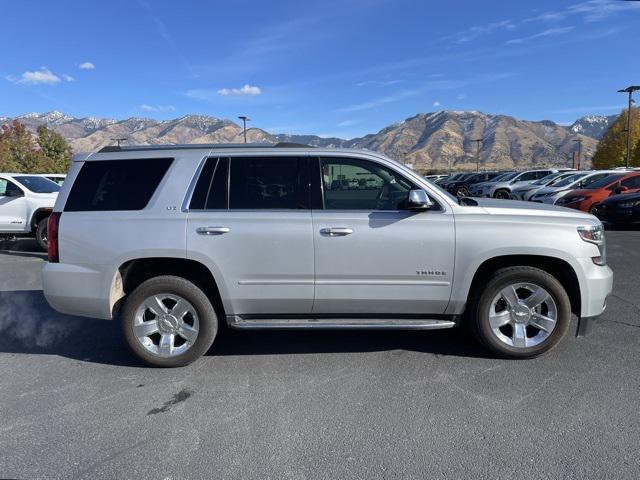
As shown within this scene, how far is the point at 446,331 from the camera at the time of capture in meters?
4.97

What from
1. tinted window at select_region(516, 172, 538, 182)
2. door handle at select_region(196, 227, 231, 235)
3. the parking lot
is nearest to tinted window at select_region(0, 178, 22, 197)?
the parking lot

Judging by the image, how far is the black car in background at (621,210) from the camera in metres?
12.4

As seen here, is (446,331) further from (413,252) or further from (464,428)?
(464,428)

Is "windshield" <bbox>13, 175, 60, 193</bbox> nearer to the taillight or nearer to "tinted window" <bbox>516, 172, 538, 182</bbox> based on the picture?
the taillight

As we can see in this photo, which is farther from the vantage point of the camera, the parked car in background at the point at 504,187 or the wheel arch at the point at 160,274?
the parked car in background at the point at 504,187

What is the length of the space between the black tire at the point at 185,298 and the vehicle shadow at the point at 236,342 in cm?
26

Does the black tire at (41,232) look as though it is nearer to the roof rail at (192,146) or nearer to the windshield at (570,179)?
the roof rail at (192,146)

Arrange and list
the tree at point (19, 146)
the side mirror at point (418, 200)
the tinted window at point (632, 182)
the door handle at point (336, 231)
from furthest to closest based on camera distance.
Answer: the tree at point (19, 146) < the tinted window at point (632, 182) < the door handle at point (336, 231) < the side mirror at point (418, 200)

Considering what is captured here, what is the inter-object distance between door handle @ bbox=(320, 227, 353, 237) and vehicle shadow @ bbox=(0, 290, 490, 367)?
1192mm

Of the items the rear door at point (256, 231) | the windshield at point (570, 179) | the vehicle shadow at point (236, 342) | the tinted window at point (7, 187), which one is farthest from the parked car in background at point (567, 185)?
the tinted window at point (7, 187)

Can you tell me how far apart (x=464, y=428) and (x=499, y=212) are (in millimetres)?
1843

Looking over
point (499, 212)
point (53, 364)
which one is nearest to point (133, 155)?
point (53, 364)

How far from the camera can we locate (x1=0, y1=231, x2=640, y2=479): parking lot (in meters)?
2.78

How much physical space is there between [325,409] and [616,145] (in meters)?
58.5
